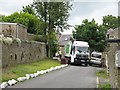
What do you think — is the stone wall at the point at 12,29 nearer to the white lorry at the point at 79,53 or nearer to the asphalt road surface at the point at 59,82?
the white lorry at the point at 79,53

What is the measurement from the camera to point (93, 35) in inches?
2643

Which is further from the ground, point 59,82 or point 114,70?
point 114,70

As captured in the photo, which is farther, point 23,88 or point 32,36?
point 32,36

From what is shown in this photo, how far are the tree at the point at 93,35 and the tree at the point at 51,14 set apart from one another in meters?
10.7

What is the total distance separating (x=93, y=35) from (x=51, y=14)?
48.3 feet

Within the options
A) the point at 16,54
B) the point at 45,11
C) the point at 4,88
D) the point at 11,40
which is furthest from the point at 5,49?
the point at 45,11

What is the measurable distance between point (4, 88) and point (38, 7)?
134 ft

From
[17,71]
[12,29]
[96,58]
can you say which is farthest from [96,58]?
[17,71]

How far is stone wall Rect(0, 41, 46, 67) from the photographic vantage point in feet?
91.8

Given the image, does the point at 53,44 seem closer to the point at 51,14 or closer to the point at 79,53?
the point at 51,14

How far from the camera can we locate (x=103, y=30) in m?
67.8

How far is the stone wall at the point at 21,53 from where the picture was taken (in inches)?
1102

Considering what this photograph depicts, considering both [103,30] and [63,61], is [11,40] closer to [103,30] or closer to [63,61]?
[63,61]

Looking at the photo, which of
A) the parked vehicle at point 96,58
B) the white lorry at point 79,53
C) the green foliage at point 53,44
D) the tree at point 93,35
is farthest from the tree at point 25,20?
the parked vehicle at point 96,58
